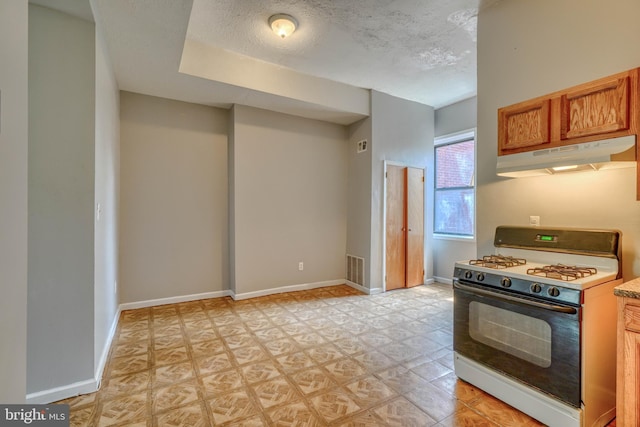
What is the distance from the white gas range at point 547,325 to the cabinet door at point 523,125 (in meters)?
0.67

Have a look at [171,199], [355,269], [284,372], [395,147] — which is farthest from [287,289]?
[395,147]

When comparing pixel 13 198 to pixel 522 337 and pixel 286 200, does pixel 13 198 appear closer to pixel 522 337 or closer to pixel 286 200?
pixel 522 337

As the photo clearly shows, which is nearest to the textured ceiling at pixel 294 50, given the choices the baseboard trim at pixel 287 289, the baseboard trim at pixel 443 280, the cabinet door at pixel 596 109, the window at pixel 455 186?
the window at pixel 455 186

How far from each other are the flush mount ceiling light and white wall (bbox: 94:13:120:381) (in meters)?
1.44

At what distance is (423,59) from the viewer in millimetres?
3564

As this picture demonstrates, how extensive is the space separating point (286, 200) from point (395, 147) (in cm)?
193

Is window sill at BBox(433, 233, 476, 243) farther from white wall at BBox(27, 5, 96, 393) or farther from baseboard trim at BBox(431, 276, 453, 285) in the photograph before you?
white wall at BBox(27, 5, 96, 393)

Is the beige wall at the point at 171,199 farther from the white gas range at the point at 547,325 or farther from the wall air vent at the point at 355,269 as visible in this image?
the white gas range at the point at 547,325

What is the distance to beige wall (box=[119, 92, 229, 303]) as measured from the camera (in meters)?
3.70

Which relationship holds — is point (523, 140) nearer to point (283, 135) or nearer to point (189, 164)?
point (283, 135)

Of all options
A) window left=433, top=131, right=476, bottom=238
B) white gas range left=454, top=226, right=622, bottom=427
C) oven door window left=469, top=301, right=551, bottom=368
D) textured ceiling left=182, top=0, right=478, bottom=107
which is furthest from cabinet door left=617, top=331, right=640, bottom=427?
window left=433, top=131, right=476, bottom=238

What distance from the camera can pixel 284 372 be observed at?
235cm

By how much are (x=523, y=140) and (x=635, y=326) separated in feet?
4.41

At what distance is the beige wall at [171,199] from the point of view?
3.70 metres
